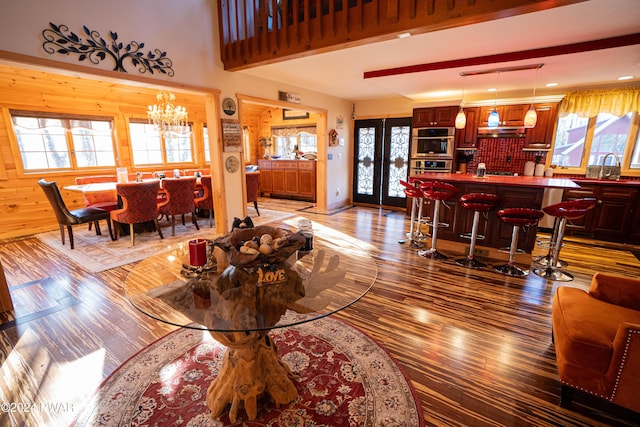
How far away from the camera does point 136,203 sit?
4125 mm

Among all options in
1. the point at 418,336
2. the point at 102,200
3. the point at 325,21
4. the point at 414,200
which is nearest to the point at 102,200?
the point at 102,200

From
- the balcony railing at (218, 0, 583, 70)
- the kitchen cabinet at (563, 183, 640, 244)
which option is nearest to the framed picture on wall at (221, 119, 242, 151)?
the balcony railing at (218, 0, 583, 70)

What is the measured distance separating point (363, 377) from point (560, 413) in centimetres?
109

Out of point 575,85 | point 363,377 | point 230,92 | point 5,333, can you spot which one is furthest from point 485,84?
point 5,333

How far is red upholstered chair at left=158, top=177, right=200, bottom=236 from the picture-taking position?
15.0ft

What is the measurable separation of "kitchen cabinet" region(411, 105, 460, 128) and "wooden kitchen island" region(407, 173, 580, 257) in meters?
2.19

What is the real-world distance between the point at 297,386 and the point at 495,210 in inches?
132

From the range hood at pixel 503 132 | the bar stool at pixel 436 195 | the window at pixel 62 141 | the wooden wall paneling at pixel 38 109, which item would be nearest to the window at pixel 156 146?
the wooden wall paneling at pixel 38 109

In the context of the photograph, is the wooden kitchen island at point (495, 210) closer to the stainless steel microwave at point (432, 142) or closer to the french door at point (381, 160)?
the stainless steel microwave at point (432, 142)

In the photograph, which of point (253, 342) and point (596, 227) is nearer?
point (253, 342)

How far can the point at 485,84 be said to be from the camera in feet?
16.3

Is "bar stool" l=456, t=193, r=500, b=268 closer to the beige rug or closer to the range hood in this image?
the range hood

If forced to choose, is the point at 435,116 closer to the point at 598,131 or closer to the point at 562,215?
the point at 598,131

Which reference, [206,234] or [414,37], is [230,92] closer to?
[206,234]
